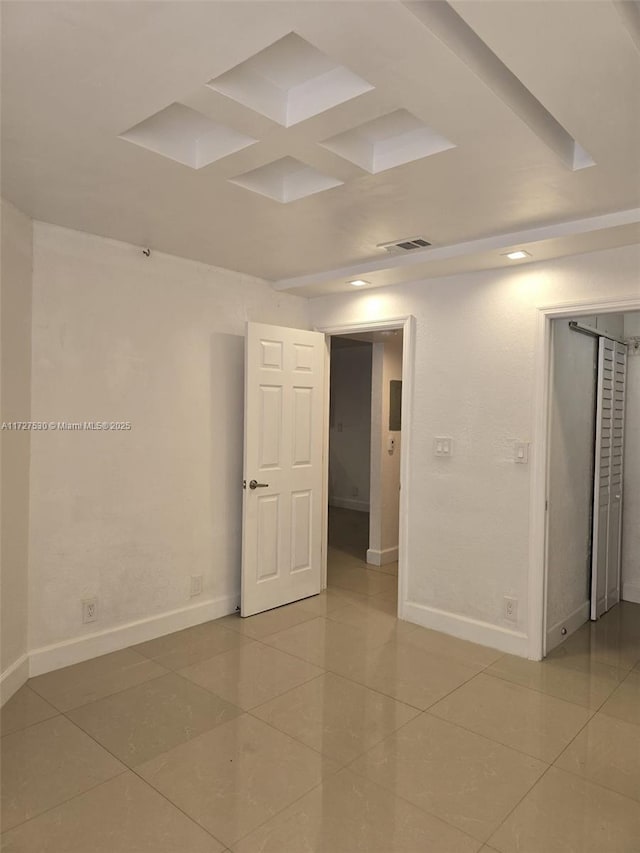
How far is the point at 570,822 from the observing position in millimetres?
2094

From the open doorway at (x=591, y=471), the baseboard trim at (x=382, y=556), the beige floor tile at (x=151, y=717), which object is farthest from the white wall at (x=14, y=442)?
the baseboard trim at (x=382, y=556)

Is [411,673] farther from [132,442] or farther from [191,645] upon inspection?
[132,442]

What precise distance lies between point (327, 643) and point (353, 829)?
1647 millimetres

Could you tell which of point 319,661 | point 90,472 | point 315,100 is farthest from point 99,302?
point 319,661

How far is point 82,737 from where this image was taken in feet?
8.48

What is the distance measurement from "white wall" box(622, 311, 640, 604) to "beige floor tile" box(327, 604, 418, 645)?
2.03 meters

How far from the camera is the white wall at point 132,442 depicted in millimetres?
3195

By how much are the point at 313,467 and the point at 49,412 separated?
2.03 metres

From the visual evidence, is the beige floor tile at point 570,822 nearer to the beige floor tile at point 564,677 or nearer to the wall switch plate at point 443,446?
the beige floor tile at point 564,677

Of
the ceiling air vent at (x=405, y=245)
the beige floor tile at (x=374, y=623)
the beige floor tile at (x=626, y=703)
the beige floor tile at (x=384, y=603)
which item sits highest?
the ceiling air vent at (x=405, y=245)

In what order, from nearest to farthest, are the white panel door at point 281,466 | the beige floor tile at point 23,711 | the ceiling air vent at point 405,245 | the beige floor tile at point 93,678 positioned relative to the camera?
the beige floor tile at point 23,711 → the beige floor tile at point 93,678 → the ceiling air vent at point 405,245 → the white panel door at point 281,466

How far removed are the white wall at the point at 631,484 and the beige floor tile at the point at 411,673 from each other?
216 centimetres

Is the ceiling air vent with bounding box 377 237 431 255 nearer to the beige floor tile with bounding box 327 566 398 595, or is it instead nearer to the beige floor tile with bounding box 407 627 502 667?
the beige floor tile with bounding box 407 627 502 667

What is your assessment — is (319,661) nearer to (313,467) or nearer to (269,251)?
(313,467)
